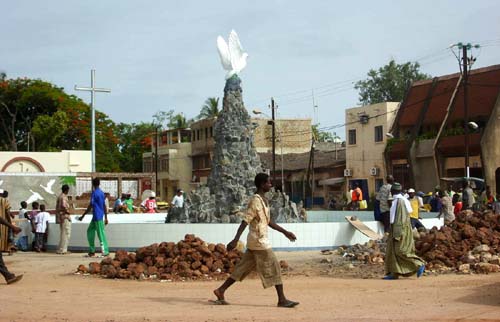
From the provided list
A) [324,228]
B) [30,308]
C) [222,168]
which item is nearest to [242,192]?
[222,168]

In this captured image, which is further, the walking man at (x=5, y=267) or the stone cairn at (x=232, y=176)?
the stone cairn at (x=232, y=176)

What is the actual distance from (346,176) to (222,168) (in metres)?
33.1

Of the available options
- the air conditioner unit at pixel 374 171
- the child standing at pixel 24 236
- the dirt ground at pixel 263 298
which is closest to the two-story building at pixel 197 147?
the air conditioner unit at pixel 374 171

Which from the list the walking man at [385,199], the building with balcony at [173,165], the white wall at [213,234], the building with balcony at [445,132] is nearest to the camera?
the walking man at [385,199]

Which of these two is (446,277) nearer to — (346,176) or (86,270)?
(86,270)

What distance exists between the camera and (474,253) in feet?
49.2

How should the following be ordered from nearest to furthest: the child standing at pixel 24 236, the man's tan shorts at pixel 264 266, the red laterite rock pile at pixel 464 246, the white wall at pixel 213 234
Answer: the man's tan shorts at pixel 264 266 < the red laterite rock pile at pixel 464 246 < the white wall at pixel 213 234 < the child standing at pixel 24 236

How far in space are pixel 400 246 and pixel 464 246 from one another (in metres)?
2.63

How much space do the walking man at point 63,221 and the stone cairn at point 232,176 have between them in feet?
13.9

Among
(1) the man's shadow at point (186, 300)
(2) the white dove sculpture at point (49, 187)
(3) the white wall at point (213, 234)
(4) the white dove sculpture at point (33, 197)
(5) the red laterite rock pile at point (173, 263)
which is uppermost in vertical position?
(2) the white dove sculpture at point (49, 187)

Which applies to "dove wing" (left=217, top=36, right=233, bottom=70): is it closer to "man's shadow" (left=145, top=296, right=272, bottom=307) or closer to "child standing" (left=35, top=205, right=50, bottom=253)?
"child standing" (left=35, top=205, right=50, bottom=253)

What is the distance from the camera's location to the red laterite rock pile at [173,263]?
13.8 metres

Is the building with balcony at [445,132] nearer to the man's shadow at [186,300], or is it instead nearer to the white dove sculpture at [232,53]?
the white dove sculpture at [232,53]

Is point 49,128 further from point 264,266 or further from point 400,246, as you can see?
point 264,266
